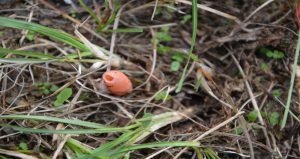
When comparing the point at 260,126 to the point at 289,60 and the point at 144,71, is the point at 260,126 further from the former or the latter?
the point at 144,71

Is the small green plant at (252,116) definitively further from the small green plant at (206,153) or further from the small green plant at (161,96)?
the small green plant at (161,96)

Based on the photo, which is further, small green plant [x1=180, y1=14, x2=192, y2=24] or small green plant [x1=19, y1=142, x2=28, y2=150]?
small green plant [x1=180, y1=14, x2=192, y2=24]

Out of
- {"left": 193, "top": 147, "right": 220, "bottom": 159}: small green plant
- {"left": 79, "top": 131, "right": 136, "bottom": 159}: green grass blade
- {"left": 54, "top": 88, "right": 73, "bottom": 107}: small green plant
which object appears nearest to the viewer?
{"left": 79, "top": 131, "right": 136, "bottom": 159}: green grass blade

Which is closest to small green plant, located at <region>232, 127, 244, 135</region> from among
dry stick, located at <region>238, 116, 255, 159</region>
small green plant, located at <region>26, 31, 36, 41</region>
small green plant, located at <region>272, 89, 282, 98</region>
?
dry stick, located at <region>238, 116, 255, 159</region>

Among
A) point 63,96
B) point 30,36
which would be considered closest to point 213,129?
point 63,96

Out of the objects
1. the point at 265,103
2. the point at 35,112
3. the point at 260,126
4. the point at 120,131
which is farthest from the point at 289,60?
the point at 35,112

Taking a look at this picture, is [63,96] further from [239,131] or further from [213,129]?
[239,131]

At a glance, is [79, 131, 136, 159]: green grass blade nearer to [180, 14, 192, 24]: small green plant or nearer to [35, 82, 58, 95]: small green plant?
[35, 82, 58, 95]: small green plant
